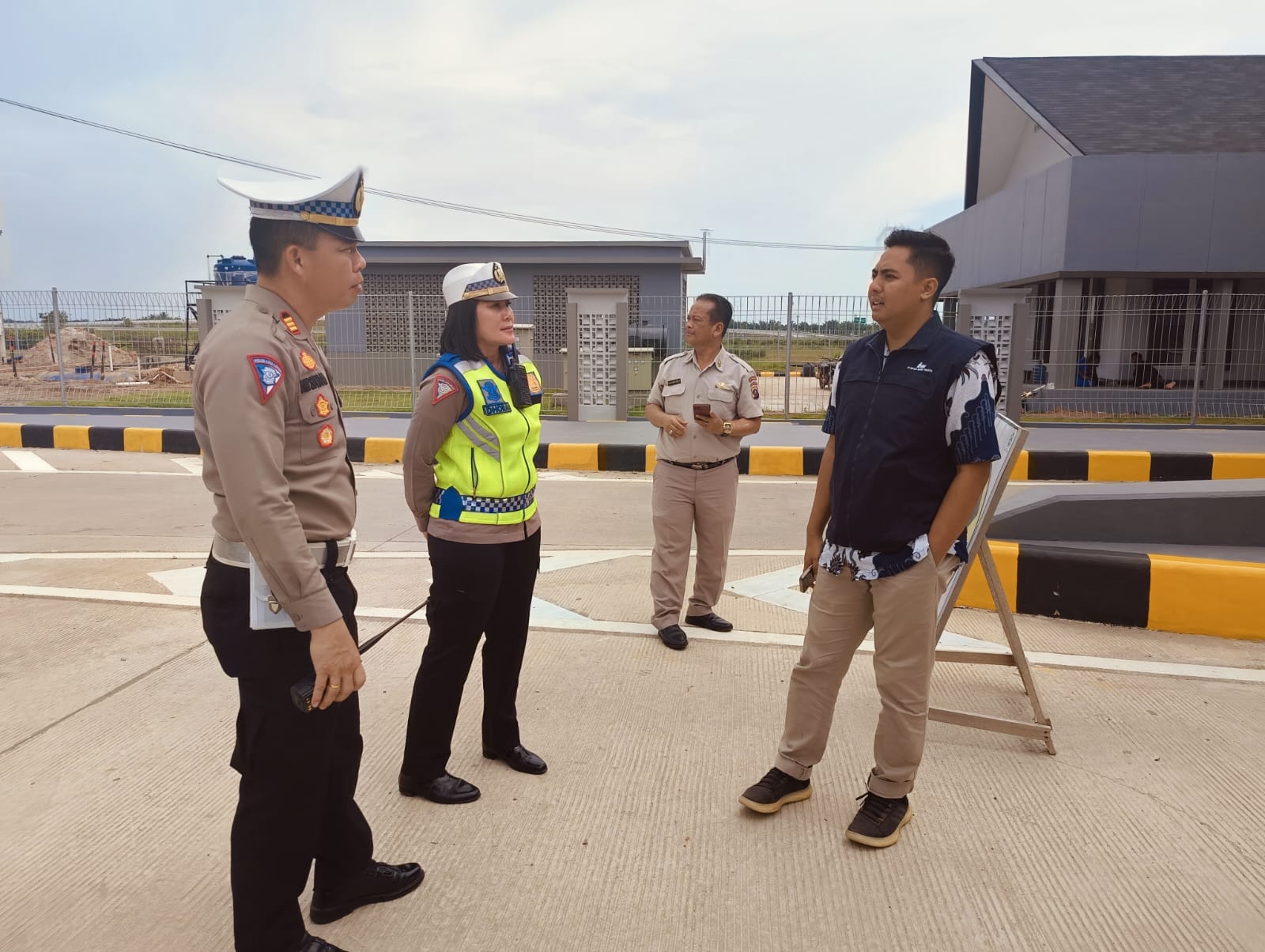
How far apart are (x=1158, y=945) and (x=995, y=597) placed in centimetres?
127

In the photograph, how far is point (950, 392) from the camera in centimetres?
262

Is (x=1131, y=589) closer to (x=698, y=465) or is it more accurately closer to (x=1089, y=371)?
(x=698, y=465)

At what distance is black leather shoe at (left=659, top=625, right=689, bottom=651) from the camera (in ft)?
14.4

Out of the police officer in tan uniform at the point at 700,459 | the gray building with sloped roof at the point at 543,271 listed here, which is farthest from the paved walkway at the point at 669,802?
the gray building with sloped roof at the point at 543,271

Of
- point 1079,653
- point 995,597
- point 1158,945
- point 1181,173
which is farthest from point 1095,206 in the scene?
point 1158,945

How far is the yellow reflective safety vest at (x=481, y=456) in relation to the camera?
2891mm

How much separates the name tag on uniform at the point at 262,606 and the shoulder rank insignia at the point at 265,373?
0.36 m

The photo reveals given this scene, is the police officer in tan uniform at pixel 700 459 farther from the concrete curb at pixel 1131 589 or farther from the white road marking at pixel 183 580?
the white road marking at pixel 183 580

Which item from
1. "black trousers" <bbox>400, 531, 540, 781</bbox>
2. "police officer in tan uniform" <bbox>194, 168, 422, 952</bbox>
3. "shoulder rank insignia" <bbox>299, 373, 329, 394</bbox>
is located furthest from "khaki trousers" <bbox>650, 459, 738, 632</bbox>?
"shoulder rank insignia" <bbox>299, 373, 329, 394</bbox>

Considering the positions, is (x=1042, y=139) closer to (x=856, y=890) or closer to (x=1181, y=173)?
(x=1181, y=173)

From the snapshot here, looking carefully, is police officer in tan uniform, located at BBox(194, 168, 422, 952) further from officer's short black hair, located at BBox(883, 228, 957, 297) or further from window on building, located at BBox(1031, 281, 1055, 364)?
window on building, located at BBox(1031, 281, 1055, 364)

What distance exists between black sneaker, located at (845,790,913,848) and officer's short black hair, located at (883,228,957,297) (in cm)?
158

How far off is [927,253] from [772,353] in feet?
38.0

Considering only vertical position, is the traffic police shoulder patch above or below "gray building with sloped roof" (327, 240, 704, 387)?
below
